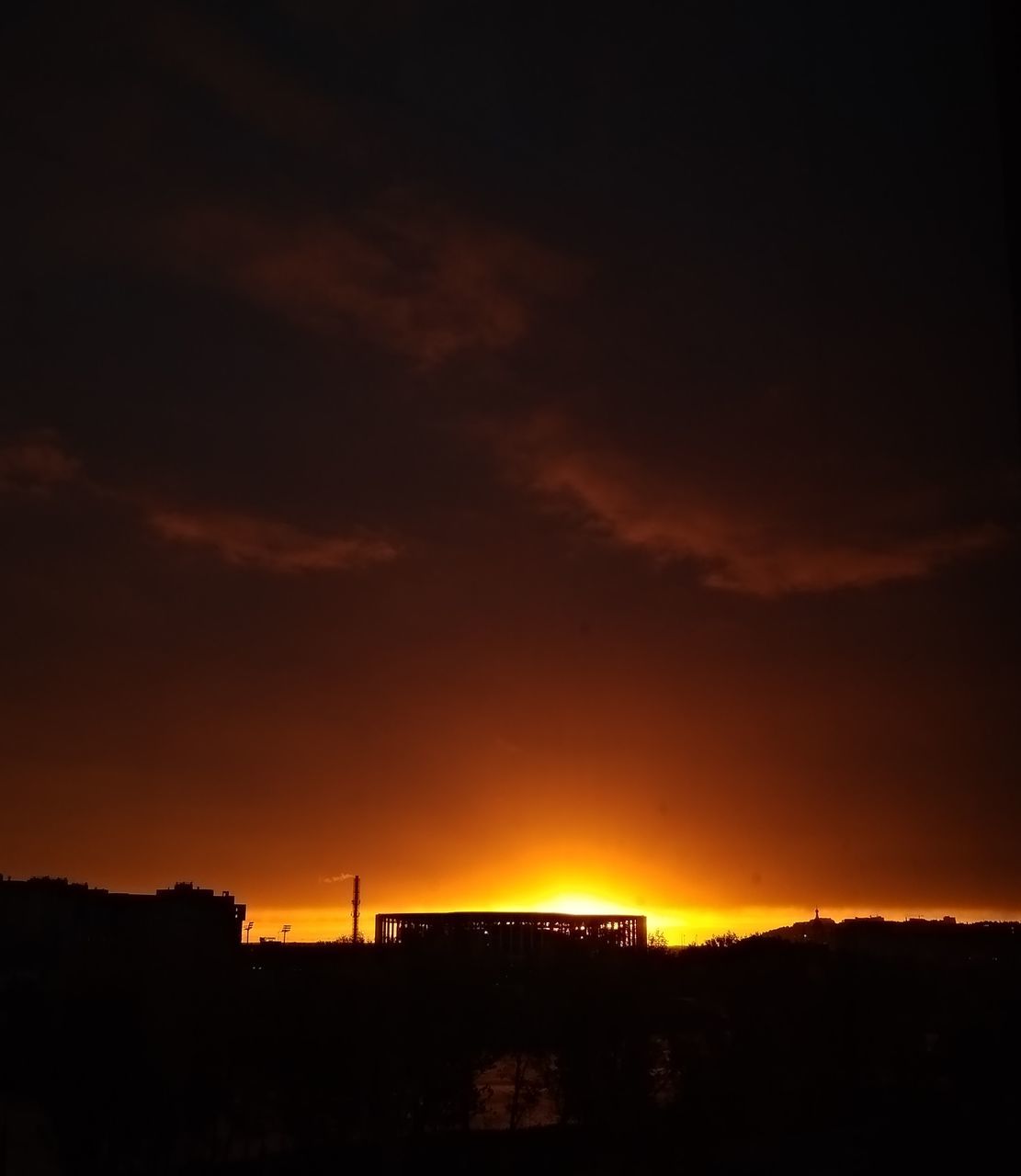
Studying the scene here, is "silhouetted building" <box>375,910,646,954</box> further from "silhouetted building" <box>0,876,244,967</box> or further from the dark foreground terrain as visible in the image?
the dark foreground terrain

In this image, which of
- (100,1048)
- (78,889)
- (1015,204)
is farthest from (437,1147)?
(78,889)

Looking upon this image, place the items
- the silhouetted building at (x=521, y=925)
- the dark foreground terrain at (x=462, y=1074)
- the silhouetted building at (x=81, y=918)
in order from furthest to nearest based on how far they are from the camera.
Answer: the silhouetted building at (x=521, y=925)
the silhouetted building at (x=81, y=918)
the dark foreground terrain at (x=462, y=1074)

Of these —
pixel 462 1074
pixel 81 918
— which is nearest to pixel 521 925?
pixel 81 918

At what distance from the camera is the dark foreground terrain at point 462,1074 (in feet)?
136

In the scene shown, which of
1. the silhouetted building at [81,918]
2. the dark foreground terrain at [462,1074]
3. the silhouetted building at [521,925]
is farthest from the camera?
the silhouetted building at [521,925]

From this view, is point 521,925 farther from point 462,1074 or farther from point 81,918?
point 462,1074

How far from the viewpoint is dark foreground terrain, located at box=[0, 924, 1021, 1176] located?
136ft

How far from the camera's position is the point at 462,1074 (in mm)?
45406

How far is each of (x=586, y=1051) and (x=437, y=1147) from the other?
7.48 m

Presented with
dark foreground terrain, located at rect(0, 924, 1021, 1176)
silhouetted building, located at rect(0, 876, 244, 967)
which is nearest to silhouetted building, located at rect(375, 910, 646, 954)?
silhouetted building, located at rect(0, 876, 244, 967)

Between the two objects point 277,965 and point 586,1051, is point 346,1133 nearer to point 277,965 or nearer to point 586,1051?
point 586,1051

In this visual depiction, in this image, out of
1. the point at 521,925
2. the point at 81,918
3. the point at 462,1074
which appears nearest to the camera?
the point at 462,1074

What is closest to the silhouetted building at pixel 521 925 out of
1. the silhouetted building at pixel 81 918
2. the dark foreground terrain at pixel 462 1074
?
the silhouetted building at pixel 81 918

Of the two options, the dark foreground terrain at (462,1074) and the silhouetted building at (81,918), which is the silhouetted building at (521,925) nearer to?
the silhouetted building at (81,918)
